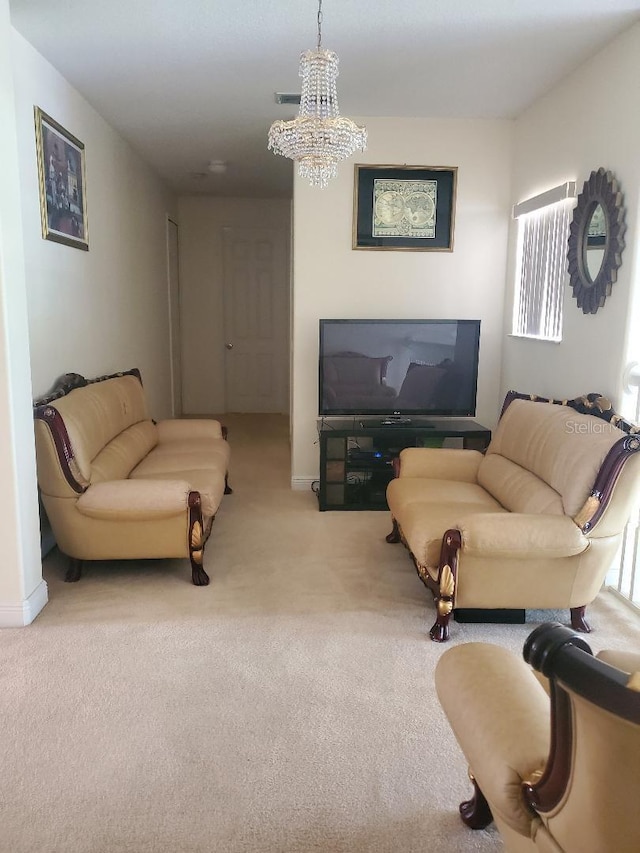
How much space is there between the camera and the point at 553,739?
3.49 feet

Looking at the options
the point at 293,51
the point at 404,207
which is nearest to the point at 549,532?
the point at 293,51

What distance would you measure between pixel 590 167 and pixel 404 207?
1395mm

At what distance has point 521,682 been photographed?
55.8 inches

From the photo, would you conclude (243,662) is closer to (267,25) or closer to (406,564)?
(406,564)

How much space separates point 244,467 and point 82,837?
387 cm

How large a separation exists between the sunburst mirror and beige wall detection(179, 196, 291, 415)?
4.59 metres

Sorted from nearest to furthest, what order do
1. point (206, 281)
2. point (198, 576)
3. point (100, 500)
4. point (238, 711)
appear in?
1. point (238, 711)
2. point (100, 500)
3. point (198, 576)
4. point (206, 281)

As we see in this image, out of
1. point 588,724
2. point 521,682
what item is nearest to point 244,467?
point 521,682

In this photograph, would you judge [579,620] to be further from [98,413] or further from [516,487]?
Result: [98,413]

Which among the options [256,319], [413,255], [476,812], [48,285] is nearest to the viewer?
[476,812]

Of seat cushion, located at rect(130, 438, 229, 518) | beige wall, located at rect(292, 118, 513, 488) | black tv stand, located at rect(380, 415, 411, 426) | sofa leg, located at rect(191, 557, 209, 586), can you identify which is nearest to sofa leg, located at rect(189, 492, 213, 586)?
sofa leg, located at rect(191, 557, 209, 586)

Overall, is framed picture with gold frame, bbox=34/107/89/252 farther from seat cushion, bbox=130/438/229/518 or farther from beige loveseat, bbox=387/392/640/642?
beige loveseat, bbox=387/392/640/642

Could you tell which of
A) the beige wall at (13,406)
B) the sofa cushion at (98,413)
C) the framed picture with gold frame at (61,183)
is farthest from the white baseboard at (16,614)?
the framed picture with gold frame at (61,183)

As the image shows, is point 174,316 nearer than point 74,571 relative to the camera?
No
